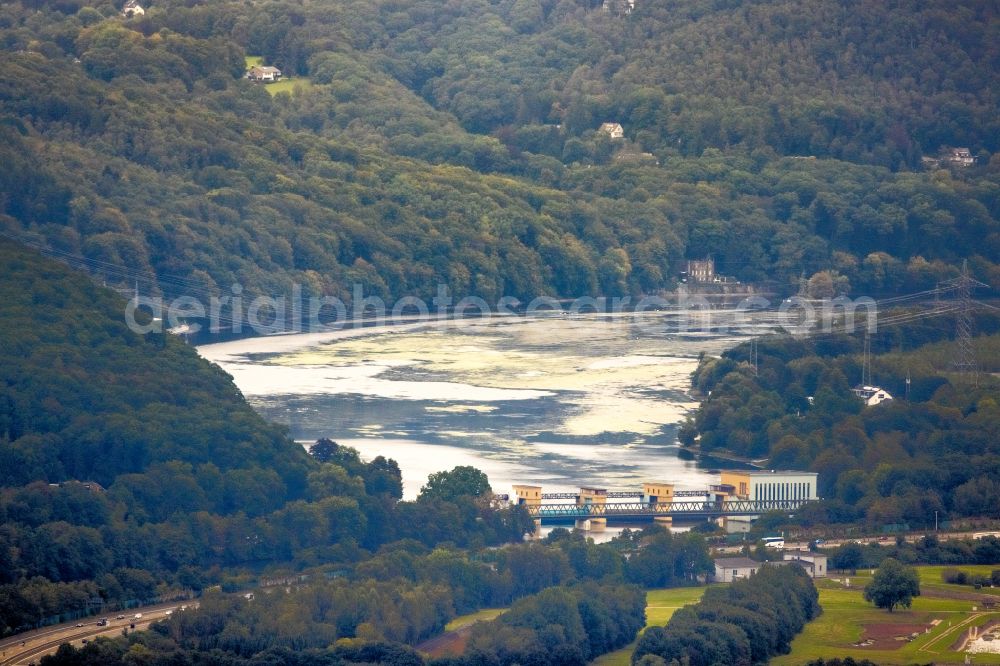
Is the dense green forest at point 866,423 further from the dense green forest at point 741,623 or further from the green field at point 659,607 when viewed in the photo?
the dense green forest at point 741,623

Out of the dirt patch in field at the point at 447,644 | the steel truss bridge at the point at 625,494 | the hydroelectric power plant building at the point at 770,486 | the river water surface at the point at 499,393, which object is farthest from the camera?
the river water surface at the point at 499,393

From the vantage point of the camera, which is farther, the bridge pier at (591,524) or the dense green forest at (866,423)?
the dense green forest at (866,423)

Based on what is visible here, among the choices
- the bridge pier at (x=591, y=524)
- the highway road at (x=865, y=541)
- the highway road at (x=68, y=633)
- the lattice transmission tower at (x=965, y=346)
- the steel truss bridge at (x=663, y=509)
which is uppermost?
the lattice transmission tower at (x=965, y=346)

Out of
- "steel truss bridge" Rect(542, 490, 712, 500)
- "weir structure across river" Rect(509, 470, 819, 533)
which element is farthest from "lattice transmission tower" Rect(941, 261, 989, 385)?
"steel truss bridge" Rect(542, 490, 712, 500)

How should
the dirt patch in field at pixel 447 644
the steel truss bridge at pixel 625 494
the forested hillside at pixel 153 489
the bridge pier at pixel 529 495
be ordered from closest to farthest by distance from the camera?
the dirt patch in field at pixel 447 644
the forested hillside at pixel 153 489
the bridge pier at pixel 529 495
the steel truss bridge at pixel 625 494

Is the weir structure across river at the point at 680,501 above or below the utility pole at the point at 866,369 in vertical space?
below

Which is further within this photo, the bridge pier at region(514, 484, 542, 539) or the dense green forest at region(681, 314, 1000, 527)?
the dense green forest at region(681, 314, 1000, 527)

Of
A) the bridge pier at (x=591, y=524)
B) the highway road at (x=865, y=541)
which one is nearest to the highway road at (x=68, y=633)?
the bridge pier at (x=591, y=524)

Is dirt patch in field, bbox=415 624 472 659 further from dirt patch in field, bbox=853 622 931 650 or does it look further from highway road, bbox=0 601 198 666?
dirt patch in field, bbox=853 622 931 650
